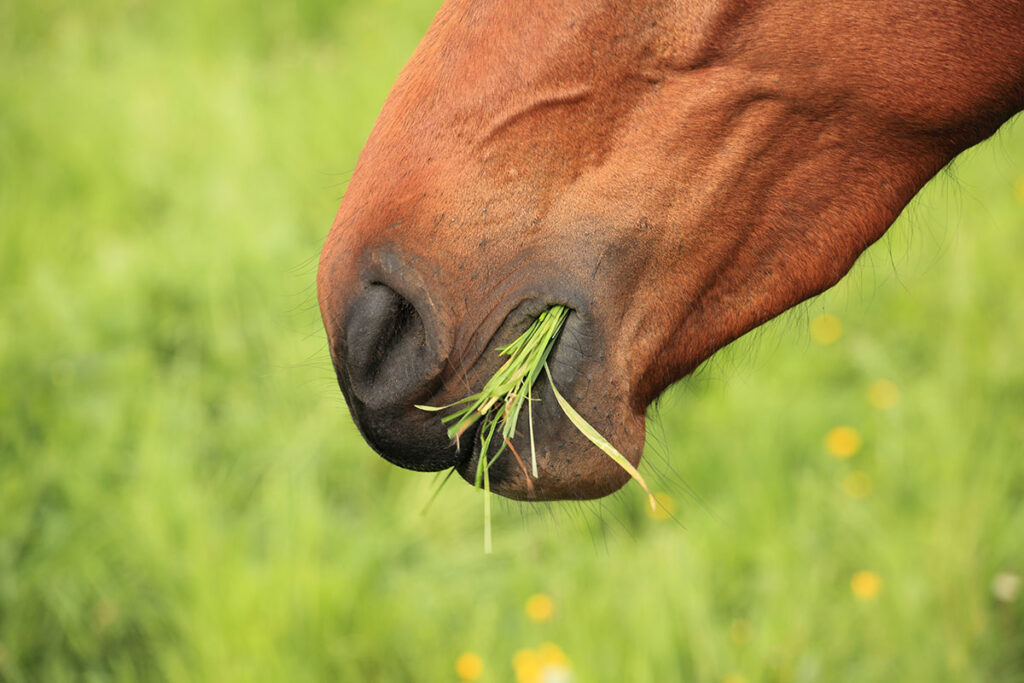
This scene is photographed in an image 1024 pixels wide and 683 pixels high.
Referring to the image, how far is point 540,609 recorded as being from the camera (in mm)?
2045

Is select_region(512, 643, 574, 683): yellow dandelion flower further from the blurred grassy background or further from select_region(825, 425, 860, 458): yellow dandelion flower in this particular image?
select_region(825, 425, 860, 458): yellow dandelion flower

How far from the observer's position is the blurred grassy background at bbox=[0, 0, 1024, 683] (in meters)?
1.99

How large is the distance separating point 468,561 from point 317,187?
6.08 ft

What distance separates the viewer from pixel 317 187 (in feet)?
11.9

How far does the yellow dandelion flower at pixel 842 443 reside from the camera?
97.2 inches

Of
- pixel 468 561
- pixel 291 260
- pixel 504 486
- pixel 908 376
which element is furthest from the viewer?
pixel 291 260

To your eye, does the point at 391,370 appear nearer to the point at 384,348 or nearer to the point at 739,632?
the point at 384,348

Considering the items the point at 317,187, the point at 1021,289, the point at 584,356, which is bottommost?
the point at 1021,289

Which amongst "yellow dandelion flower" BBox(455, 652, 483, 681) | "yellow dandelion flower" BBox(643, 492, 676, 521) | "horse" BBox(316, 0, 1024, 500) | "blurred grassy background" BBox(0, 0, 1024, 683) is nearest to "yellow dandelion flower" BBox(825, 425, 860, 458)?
"blurred grassy background" BBox(0, 0, 1024, 683)

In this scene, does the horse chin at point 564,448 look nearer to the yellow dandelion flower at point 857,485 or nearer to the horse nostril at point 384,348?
the horse nostril at point 384,348

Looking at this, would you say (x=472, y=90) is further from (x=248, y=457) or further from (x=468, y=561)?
(x=248, y=457)

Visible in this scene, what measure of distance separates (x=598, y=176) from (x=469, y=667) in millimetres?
1187

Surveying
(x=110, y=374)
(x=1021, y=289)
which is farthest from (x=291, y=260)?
(x=1021, y=289)

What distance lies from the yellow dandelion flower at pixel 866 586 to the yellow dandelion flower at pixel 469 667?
86 centimetres
